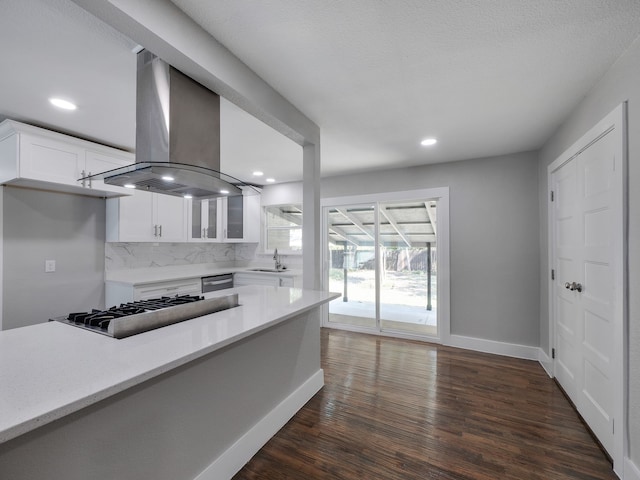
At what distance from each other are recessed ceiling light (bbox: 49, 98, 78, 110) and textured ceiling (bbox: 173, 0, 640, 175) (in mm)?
1516

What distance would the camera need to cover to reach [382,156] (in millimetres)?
3645

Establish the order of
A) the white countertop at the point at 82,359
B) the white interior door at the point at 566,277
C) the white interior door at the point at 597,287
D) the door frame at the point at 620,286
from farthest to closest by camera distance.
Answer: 1. the white interior door at the point at 566,277
2. the white interior door at the point at 597,287
3. the door frame at the point at 620,286
4. the white countertop at the point at 82,359

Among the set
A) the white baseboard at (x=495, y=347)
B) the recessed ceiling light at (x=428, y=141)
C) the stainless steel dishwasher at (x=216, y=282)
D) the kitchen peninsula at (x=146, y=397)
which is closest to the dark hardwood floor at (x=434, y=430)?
the white baseboard at (x=495, y=347)

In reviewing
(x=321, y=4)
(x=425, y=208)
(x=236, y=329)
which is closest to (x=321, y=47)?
(x=321, y=4)

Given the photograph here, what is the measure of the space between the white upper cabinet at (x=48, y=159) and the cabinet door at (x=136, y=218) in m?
0.31

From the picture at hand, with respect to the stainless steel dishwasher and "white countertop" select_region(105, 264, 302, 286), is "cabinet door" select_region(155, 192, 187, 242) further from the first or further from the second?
the stainless steel dishwasher

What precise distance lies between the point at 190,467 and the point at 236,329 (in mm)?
736

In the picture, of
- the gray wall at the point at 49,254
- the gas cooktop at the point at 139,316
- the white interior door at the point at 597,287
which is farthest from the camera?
the gray wall at the point at 49,254

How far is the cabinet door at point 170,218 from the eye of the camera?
3723 millimetres

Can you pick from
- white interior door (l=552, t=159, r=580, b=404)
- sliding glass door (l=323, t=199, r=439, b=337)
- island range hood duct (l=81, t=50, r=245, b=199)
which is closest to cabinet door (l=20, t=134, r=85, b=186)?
island range hood duct (l=81, t=50, r=245, b=199)

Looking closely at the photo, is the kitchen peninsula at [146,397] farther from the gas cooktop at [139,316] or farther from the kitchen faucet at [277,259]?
the kitchen faucet at [277,259]

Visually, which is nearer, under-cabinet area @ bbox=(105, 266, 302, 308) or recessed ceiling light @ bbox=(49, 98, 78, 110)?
recessed ceiling light @ bbox=(49, 98, 78, 110)

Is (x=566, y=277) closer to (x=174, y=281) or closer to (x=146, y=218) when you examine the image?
→ (x=174, y=281)

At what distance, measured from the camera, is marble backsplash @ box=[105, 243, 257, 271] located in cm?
361
